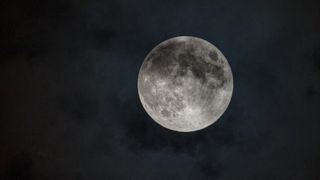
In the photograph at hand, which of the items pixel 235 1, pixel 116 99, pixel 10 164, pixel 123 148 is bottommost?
pixel 10 164

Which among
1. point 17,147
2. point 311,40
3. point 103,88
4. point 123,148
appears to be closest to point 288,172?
point 311,40

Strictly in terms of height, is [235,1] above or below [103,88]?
above

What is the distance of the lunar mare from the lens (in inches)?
244

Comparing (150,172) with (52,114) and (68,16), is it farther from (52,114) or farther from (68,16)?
(68,16)

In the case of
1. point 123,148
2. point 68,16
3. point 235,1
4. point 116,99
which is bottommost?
point 123,148

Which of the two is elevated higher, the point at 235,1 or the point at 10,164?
the point at 235,1

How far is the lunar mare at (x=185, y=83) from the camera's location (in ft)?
20.3

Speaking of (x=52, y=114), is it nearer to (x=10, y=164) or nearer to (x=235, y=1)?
(x=10, y=164)

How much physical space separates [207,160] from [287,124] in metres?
1.80

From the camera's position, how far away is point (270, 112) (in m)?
7.81

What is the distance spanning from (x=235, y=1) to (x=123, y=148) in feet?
12.5

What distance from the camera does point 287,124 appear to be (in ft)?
25.6

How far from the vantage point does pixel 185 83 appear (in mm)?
6148

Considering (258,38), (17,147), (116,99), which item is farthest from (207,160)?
(17,147)
